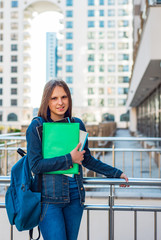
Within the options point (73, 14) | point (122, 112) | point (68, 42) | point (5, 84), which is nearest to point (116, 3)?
point (73, 14)

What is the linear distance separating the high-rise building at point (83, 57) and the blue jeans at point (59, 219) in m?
54.8

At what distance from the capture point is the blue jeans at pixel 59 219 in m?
1.69

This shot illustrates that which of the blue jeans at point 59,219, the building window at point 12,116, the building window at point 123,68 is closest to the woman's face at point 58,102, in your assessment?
the blue jeans at point 59,219

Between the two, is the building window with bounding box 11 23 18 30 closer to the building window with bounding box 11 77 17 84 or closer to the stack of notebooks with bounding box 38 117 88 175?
the building window with bounding box 11 77 17 84

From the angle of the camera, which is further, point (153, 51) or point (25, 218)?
point (153, 51)

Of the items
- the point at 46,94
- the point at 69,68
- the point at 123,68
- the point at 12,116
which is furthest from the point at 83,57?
the point at 46,94

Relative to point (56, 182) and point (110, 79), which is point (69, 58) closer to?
point (110, 79)

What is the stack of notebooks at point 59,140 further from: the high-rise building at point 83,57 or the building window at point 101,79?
the building window at point 101,79

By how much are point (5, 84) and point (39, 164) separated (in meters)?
60.4

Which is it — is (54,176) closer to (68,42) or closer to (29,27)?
(68,42)

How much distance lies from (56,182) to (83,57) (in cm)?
5798

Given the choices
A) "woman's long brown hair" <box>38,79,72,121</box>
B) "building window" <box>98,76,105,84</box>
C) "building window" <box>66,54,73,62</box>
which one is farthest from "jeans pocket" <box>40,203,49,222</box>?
"building window" <box>66,54,73,62</box>

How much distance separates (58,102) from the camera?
5.95ft

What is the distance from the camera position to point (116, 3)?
58.8 metres
